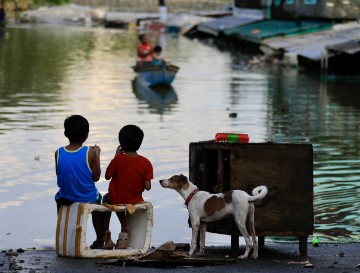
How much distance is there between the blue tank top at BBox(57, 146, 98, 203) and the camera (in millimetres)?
9609

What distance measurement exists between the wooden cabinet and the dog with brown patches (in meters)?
0.15

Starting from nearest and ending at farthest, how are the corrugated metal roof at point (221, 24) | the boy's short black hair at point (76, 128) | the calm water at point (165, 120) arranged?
the boy's short black hair at point (76, 128) < the calm water at point (165, 120) < the corrugated metal roof at point (221, 24)

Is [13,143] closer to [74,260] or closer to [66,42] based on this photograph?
[74,260]

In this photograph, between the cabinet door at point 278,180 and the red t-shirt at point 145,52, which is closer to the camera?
the cabinet door at point 278,180

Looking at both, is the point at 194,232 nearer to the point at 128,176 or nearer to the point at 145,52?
the point at 128,176

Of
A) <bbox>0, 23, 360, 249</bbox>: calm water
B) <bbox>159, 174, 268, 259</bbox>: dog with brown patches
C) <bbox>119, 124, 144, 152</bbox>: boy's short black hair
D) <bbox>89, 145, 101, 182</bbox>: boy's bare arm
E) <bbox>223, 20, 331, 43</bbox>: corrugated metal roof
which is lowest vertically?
<bbox>0, 23, 360, 249</bbox>: calm water

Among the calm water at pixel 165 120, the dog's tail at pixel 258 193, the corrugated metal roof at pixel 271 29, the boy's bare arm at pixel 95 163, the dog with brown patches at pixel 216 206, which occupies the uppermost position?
the corrugated metal roof at pixel 271 29

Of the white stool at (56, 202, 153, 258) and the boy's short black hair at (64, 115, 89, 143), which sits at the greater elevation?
the boy's short black hair at (64, 115, 89, 143)

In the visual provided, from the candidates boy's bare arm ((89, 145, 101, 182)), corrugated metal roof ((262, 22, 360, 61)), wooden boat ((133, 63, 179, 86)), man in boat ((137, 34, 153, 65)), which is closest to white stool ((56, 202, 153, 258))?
boy's bare arm ((89, 145, 101, 182))

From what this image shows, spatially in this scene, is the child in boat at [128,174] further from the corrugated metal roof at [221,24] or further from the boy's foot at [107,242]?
the corrugated metal roof at [221,24]

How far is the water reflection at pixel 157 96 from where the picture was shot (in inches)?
1043

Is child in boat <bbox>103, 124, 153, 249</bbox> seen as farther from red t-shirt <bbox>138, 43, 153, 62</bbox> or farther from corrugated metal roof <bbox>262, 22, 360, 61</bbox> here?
corrugated metal roof <bbox>262, 22, 360, 61</bbox>

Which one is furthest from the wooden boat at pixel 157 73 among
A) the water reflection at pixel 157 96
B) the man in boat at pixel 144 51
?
the man in boat at pixel 144 51

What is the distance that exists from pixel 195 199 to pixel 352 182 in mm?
6441
